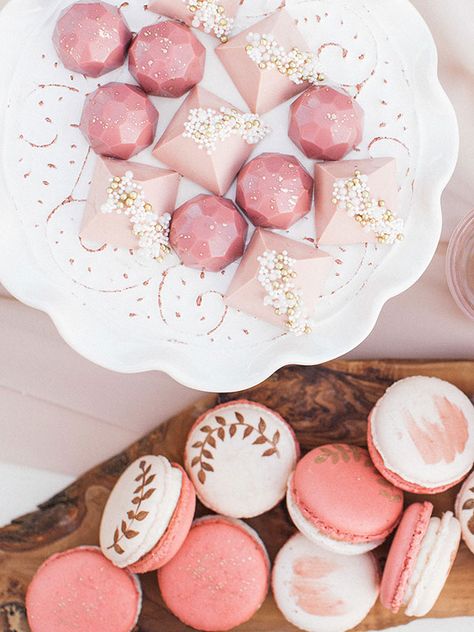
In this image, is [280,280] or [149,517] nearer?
[280,280]

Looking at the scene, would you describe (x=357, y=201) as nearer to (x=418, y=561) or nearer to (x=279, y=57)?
(x=279, y=57)

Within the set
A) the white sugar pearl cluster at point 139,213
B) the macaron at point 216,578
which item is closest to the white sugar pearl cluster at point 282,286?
the white sugar pearl cluster at point 139,213

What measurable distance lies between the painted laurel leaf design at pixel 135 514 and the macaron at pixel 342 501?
7.0 inches

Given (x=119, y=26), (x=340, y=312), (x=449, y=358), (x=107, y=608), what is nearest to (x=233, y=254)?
(x=340, y=312)

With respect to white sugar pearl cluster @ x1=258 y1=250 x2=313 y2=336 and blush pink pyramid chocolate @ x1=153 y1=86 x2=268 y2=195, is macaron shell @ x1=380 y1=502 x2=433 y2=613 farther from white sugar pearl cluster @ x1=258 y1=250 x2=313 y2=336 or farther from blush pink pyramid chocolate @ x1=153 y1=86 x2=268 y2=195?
blush pink pyramid chocolate @ x1=153 y1=86 x2=268 y2=195

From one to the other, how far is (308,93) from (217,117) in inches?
4.1

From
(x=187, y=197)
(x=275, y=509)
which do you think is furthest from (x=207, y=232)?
(x=275, y=509)

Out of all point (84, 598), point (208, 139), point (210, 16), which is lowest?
point (84, 598)

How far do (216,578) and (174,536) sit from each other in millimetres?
82

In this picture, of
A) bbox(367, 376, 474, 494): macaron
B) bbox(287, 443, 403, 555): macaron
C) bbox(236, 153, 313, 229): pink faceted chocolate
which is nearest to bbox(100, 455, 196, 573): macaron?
bbox(287, 443, 403, 555): macaron

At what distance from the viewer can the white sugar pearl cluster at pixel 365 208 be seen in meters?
0.81

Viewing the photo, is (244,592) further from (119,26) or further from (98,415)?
(119,26)

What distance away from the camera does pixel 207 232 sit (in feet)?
2.64

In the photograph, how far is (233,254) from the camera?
835mm
